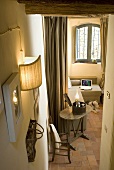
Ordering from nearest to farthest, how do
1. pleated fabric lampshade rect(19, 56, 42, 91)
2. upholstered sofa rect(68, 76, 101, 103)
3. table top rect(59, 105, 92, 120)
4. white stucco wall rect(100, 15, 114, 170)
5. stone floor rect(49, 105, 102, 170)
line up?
pleated fabric lampshade rect(19, 56, 42, 91)
white stucco wall rect(100, 15, 114, 170)
stone floor rect(49, 105, 102, 170)
table top rect(59, 105, 92, 120)
upholstered sofa rect(68, 76, 101, 103)

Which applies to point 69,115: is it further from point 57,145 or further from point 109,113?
point 109,113

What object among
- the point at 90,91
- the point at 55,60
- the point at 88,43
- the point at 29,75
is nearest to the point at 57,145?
the point at 55,60

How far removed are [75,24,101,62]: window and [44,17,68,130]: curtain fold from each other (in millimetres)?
2663

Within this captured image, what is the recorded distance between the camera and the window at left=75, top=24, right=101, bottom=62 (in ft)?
23.1

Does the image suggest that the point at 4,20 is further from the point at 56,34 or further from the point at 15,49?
the point at 56,34

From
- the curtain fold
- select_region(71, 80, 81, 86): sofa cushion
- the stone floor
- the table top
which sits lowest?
the stone floor

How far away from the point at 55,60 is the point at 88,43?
9.64 ft

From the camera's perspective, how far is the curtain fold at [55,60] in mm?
4516

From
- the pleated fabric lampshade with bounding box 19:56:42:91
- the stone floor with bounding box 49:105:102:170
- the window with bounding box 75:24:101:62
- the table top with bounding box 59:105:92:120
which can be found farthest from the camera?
the window with bounding box 75:24:101:62

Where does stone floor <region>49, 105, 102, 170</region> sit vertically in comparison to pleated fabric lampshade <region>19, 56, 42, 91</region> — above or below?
below

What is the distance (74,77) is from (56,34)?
3.05 metres

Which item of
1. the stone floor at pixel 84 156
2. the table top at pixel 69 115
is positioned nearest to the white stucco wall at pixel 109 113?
the stone floor at pixel 84 156

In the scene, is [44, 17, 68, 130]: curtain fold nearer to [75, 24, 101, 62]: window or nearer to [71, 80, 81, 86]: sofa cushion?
[71, 80, 81, 86]: sofa cushion

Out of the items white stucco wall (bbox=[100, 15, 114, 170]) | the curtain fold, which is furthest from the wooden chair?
white stucco wall (bbox=[100, 15, 114, 170])
